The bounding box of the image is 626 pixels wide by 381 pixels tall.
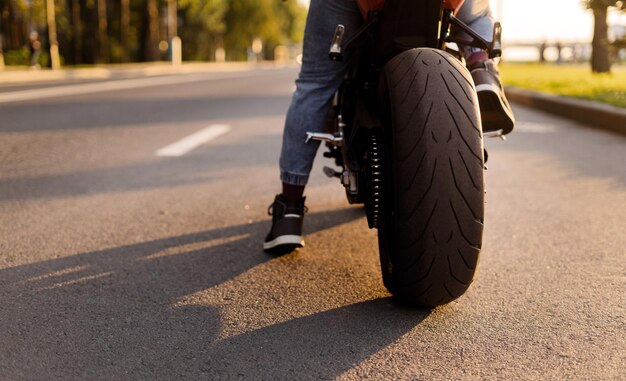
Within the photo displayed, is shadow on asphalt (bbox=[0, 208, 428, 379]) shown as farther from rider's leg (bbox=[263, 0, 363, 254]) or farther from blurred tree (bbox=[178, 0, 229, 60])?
blurred tree (bbox=[178, 0, 229, 60])

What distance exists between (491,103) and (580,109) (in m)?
6.98

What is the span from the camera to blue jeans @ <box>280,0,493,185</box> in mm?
2804

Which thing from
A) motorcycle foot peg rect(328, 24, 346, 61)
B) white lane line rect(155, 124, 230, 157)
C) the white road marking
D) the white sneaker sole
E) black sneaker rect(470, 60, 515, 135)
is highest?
motorcycle foot peg rect(328, 24, 346, 61)

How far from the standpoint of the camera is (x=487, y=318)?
7.80ft

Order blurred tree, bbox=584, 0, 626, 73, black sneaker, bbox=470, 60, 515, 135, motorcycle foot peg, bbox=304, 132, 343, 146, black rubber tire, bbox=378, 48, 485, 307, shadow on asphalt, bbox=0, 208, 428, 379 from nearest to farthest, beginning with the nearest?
shadow on asphalt, bbox=0, 208, 428, 379
black rubber tire, bbox=378, 48, 485, 307
black sneaker, bbox=470, 60, 515, 135
motorcycle foot peg, bbox=304, 132, 343, 146
blurred tree, bbox=584, 0, 626, 73

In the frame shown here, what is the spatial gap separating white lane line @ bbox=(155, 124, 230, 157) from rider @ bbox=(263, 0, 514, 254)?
319 centimetres

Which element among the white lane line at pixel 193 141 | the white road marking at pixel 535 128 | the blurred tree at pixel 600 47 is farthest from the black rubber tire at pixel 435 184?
the blurred tree at pixel 600 47

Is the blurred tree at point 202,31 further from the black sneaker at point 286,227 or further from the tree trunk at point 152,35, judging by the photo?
the black sneaker at point 286,227

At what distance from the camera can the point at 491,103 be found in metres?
2.75

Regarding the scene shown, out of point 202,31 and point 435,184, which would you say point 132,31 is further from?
point 435,184

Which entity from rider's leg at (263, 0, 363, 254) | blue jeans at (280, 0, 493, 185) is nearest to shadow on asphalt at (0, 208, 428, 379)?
rider's leg at (263, 0, 363, 254)

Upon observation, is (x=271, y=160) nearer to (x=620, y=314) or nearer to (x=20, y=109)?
(x=620, y=314)

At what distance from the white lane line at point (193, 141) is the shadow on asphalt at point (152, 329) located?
3282mm

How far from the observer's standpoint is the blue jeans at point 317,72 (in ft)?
9.20
